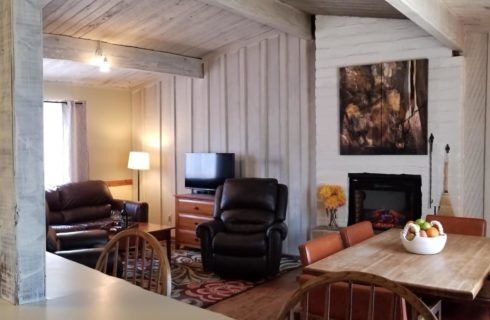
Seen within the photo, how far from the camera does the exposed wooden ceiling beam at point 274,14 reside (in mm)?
4219

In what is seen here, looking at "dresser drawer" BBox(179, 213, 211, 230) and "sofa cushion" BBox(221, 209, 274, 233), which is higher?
"sofa cushion" BBox(221, 209, 274, 233)

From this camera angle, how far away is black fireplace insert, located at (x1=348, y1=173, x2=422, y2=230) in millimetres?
5109

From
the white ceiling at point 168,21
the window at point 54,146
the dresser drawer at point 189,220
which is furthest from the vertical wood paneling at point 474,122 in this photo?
the window at point 54,146

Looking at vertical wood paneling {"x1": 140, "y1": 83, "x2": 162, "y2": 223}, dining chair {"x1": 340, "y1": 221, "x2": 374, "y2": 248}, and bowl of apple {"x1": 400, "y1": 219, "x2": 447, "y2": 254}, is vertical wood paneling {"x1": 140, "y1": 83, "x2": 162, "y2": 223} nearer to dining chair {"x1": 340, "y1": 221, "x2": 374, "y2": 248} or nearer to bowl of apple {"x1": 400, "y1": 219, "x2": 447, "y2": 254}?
dining chair {"x1": 340, "y1": 221, "x2": 374, "y2": 248}

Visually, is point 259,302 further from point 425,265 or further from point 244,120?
point 244,120

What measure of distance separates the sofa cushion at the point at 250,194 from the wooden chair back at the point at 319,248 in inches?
88.5

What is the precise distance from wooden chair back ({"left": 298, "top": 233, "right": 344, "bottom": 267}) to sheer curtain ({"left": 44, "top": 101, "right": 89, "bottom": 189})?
16.1ft

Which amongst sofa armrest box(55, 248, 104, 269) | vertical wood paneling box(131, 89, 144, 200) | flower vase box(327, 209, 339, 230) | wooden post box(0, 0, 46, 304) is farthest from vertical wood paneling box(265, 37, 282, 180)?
wooden post box(0, 0, 46, 304)

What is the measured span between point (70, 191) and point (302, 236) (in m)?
3.15

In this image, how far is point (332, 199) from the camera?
17.8ft

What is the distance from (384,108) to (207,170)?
8.43 feet

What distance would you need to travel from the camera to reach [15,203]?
1502 millimetres

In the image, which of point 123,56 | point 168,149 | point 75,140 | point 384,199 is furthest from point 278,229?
point 75,140

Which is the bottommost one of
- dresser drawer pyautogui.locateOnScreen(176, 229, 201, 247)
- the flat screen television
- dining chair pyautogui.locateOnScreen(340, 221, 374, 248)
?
dresser drawer pyautogui.locateOnScreen(176, 229, 201, 247)
